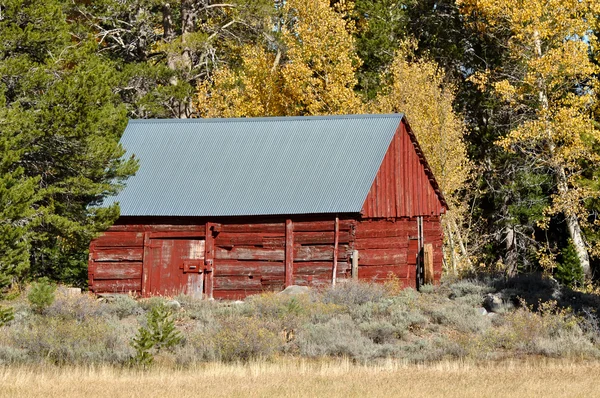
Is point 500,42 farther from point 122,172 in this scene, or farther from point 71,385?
point 71,385

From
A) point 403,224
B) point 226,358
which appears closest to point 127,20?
point 403,224

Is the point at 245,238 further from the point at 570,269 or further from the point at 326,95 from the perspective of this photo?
the point at 570,269

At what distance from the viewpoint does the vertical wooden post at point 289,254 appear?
2889 cm

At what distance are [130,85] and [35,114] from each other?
13248 millimetres

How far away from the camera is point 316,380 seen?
17250mm

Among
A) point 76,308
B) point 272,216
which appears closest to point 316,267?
point 272,216

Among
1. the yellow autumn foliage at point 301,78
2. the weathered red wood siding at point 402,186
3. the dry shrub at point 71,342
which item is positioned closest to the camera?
the dry shrub at point 71,342

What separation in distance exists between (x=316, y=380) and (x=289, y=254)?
38.7 ft

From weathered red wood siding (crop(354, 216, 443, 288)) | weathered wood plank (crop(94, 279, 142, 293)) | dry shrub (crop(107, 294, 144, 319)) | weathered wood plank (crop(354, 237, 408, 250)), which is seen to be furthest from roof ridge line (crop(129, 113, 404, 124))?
dry shrub (crop(107, 294, 144, 319))

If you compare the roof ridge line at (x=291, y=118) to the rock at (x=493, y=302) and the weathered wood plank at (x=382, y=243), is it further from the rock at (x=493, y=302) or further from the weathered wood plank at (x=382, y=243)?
the rock at (x=493, y=302)

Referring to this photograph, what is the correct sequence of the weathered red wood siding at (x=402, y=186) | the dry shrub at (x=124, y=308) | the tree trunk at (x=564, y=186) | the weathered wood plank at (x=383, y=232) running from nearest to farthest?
the dry shrub at (x=124, y=308) → the weathered wood plank at (x=383, y=232) → the weathered red wood siding at (x=402, y=186) → the tree trunk at (x=564, y=186)

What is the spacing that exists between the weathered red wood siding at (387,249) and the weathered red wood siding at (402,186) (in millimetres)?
358

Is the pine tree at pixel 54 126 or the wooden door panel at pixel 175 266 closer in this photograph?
the pine tree at pixel 54 126

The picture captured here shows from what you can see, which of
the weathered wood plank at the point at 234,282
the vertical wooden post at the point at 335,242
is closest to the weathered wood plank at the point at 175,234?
the weathered wood plank at the point at 234,282
